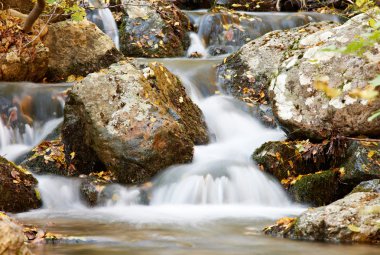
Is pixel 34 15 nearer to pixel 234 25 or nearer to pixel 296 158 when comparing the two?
pixel 296 158

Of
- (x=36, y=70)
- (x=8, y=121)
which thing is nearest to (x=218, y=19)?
(x=36, y=70)

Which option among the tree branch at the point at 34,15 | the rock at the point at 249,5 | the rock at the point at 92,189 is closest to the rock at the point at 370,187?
the rock at the point at 92,189

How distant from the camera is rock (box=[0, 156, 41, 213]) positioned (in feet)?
18.8

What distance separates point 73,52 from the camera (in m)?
10.2

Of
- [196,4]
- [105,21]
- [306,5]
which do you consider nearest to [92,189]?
[105,21]

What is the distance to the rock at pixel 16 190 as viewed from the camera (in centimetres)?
572

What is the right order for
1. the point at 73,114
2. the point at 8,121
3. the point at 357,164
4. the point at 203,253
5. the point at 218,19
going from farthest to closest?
the point at 218,19
the point at 8,121
the point at 73,114
the point at 357,164
the point at 203,253

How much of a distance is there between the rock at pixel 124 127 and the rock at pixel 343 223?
8.47 feet

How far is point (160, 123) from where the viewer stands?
659cm

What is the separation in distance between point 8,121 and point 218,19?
6.57m

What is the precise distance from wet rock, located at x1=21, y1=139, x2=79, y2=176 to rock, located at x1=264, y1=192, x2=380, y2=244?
3651mm

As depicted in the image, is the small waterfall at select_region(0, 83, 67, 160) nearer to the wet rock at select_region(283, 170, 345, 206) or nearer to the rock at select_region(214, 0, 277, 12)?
the wet rock at select_region(283, 170, 345, 206)

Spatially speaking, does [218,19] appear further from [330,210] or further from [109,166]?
[330,210]

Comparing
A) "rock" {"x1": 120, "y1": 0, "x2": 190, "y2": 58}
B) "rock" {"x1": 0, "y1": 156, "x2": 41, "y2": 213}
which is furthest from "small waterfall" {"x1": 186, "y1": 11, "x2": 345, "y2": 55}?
"rock" {"x1": 0, "y1": 156, "x2": 41, "y2": 213}
